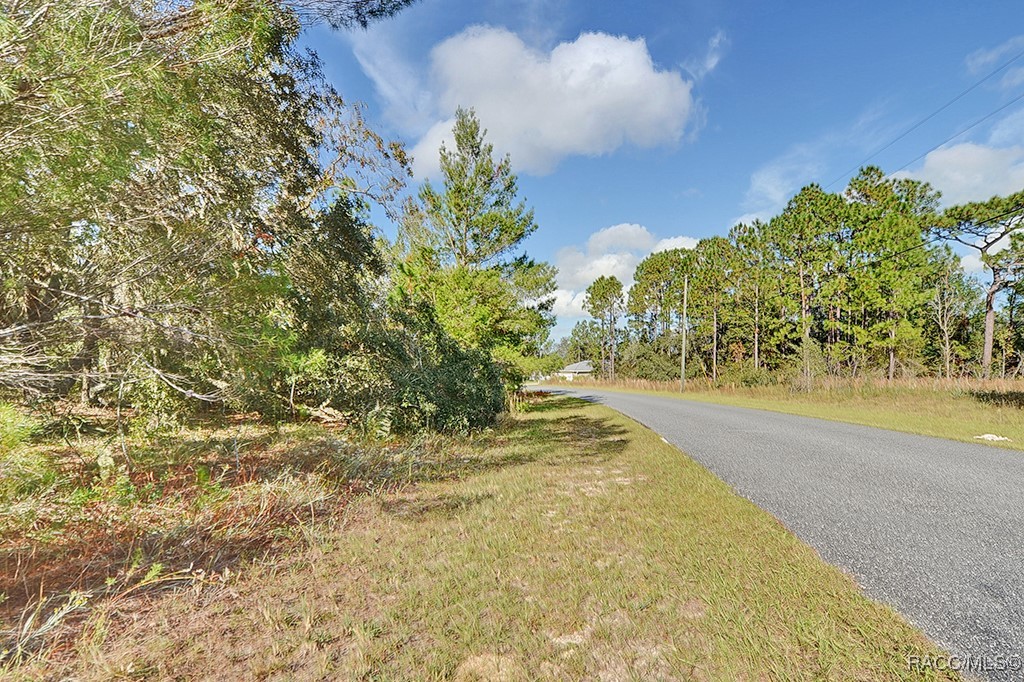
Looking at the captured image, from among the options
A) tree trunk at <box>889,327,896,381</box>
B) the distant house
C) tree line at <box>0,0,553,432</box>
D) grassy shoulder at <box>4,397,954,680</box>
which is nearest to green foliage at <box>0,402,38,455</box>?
tree line at <box>0,0,553,432</box>

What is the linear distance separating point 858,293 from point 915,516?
2911cm

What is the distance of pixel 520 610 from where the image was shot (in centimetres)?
244

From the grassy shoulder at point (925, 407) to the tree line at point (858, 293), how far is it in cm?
260

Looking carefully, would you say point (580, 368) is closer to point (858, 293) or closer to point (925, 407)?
point (858, 293)

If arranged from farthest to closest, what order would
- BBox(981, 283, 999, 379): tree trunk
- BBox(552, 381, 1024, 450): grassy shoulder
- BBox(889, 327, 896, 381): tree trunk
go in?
BBox(889, 327, 896, 381): tree trunk < BBox(981, 283, 999, 379): tree trunk < BBox(552, 381, 1024, 450): grassy shoulder

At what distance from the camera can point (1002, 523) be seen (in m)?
3.57

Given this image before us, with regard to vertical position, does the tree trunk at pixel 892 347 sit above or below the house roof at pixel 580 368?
above

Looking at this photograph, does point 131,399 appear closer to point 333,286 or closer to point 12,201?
Result: point 333,286

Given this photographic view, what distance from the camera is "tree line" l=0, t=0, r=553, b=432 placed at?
271 cm

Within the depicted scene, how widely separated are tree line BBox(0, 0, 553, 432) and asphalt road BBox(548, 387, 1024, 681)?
18.8 feet

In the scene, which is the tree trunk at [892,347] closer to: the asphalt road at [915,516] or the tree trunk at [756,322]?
the tree trunk at [756,322]

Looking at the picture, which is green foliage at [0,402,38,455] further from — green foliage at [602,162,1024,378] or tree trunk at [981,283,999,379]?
tree trunk at [981,283,999,379]

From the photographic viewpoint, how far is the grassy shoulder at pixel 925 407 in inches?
346

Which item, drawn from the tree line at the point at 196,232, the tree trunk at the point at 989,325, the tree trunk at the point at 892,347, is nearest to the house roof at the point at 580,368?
the tree trunk at the point at 892,347
